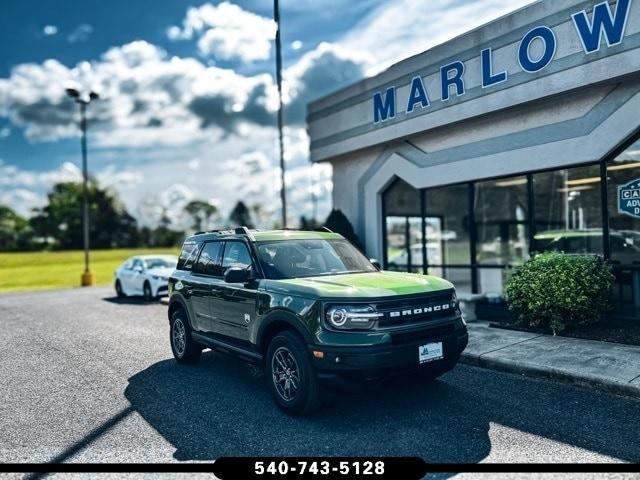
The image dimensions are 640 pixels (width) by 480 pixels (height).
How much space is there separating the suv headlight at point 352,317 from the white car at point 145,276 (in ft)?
41.8

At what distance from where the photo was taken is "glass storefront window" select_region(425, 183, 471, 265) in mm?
16094

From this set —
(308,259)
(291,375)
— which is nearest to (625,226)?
(308,259)

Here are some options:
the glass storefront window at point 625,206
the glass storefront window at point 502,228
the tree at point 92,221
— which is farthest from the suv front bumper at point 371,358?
the tree at point 92,221

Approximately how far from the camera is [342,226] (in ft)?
47.5

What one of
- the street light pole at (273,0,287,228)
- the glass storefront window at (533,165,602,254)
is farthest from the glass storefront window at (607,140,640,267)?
the street light pole at (273,0,287,228)

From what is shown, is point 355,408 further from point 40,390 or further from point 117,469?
point 40,390

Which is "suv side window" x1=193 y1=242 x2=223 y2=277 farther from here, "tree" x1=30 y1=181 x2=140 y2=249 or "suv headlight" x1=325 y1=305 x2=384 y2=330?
"tree" x1=30 y1=181 x2=140 y2=249

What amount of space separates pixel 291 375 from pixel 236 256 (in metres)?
1.90

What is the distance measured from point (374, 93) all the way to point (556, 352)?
8.32 m

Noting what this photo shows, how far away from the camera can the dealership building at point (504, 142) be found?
28.7 ft

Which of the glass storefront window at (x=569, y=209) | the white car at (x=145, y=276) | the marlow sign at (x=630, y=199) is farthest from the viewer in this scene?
the white car at (x=145, y=276)

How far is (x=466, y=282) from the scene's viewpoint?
15.7 m

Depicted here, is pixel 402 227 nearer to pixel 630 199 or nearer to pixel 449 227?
pixel 449 227

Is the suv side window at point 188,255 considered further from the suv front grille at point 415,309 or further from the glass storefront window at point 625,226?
the glass storefront window at point 625,226
